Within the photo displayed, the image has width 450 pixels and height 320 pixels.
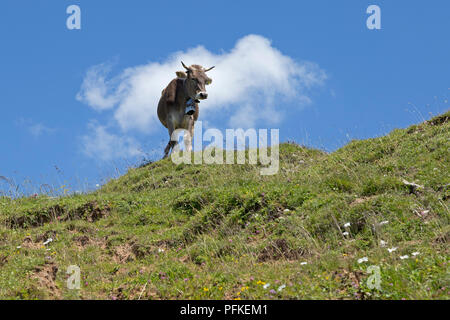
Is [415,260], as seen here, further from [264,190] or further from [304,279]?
[264,190]

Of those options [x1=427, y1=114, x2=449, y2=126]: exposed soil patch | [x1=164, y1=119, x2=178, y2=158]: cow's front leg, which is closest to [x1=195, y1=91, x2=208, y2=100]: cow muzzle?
[x1=164, y1=119, x2=178, y2=158]: cow's front leg

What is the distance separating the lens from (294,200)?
10883mm

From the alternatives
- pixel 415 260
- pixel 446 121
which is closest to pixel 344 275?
pixel 415 260

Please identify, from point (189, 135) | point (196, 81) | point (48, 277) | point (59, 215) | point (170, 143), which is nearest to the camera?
point (48, 277)

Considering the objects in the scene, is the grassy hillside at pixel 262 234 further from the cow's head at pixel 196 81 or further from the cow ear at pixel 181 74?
the cow ear at pixel 181 74

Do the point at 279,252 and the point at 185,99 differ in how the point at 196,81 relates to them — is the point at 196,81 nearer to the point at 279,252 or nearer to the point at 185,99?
the point at 185,99

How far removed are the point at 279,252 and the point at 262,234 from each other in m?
1.02

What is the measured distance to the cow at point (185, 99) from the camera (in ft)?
66.9

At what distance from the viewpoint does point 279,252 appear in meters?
9.08

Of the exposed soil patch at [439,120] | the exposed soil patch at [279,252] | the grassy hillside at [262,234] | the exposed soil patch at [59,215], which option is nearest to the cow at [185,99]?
the grassy hillside at [262,234]

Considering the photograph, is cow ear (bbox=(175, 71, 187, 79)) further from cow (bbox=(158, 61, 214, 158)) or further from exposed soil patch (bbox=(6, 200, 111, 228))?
exposed soil patch (bbox=(6, 200, 111, 228))

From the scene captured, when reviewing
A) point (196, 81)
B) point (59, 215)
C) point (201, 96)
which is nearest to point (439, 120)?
point (201, 96)

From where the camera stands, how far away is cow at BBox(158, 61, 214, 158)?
803 inches
